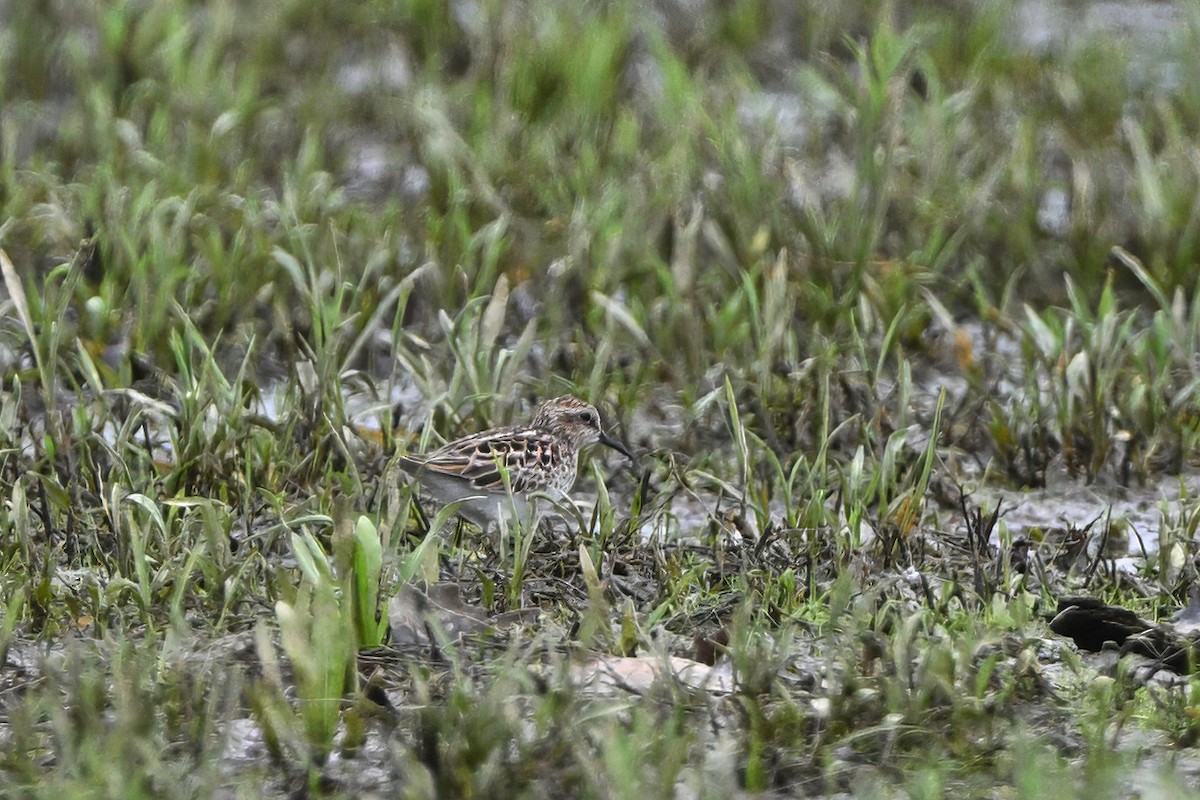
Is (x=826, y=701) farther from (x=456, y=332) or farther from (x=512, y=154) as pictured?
(x=512, y=154)

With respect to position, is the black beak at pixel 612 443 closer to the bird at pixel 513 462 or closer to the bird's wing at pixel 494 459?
the bird at pixel 513 462

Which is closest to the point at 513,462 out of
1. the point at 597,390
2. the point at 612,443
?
the point at 612,443

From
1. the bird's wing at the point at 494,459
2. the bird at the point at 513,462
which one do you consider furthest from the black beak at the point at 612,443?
the bird's wing at the point at 494,459

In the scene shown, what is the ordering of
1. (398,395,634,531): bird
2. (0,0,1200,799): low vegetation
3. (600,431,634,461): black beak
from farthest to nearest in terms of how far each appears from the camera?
1. (600,431,634,461): black beak
2. (398,395,634,531): bird
3. (0,0,1200,799): low vegetation

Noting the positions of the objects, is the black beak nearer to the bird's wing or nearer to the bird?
the bird

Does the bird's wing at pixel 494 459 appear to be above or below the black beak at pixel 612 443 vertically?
above

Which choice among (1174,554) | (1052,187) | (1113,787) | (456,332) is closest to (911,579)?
(1174,554)

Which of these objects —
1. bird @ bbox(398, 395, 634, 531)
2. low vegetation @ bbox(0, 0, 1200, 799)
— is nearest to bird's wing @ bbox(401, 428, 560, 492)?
bird @ bbox(398, 395, 634, 531)

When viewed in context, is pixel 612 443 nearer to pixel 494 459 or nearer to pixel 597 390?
pixel 597 390

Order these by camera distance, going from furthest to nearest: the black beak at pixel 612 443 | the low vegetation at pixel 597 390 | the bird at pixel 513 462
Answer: the black beak at pixel 612 443 < the bird at pixel 513 462 < the low vegetation at pixel 597 390
